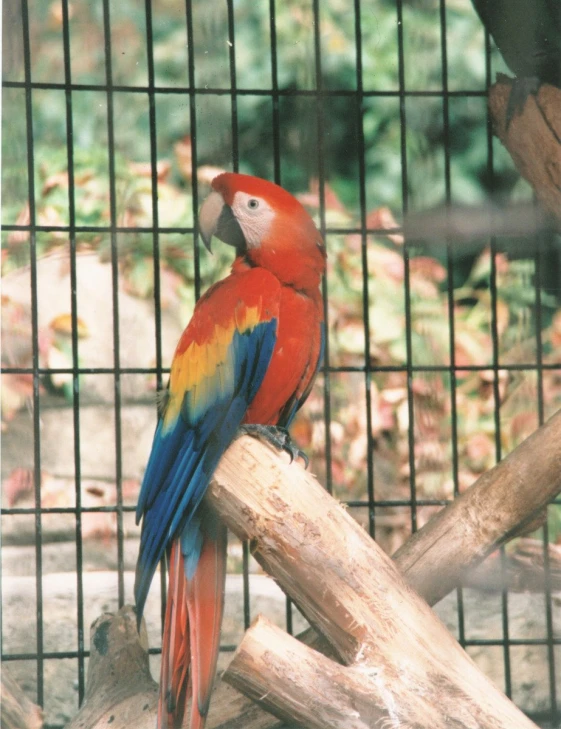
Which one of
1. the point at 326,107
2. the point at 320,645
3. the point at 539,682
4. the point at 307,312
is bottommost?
the point at 539,682

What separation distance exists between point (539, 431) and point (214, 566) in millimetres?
450

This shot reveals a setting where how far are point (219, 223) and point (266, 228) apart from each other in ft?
0.23

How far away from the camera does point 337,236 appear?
1.19 m

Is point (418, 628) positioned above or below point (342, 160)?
below

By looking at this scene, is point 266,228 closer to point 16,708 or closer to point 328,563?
point 328,563

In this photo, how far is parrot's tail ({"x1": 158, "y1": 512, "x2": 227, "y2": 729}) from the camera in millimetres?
995

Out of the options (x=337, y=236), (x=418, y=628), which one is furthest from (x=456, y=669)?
(x=337, y=236)

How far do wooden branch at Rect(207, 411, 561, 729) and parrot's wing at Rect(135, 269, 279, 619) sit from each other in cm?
22

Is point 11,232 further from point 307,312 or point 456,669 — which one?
point 456,669

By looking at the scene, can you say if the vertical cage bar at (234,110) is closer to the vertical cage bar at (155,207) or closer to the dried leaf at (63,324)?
the vertical cage bar at (155,207)

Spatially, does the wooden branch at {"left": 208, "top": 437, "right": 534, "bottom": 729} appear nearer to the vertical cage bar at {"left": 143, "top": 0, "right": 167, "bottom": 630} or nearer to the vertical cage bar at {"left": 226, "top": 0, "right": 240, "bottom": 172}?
the vertical cage bar at {"left": 143, "top": 0, "right": 167, "bottom": 630}

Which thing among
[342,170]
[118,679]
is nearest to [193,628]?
[118,679]

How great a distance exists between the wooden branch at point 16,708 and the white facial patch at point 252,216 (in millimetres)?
667

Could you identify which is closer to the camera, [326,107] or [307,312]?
[307,312]
